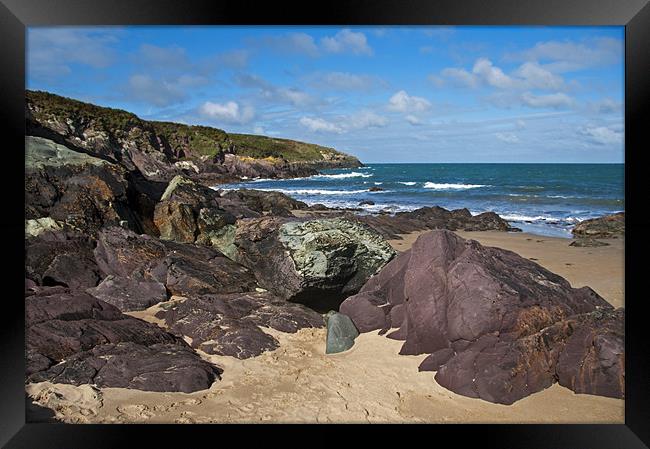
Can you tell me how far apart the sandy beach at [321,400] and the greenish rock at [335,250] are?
1234 mm

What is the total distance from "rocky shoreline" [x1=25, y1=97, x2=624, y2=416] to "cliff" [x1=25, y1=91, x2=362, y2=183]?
1621cm

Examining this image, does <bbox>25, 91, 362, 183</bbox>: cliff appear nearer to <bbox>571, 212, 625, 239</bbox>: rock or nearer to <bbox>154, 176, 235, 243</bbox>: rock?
<bbox>571, 212, 625, 239</bbox>: rock

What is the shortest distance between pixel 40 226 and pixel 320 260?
346 centimetres

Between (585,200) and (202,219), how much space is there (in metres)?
11.8

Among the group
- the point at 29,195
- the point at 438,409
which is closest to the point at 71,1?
the point at 29,195

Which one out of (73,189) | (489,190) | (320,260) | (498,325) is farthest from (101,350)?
(489,190)

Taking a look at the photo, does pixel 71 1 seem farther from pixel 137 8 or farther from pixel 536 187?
pixel 536 187

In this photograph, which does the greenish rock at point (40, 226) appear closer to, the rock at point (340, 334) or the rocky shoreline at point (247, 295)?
the rocky shoreline at point (247, 295)

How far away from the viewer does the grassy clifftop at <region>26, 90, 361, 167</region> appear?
74.7 feet

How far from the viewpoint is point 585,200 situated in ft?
46.5

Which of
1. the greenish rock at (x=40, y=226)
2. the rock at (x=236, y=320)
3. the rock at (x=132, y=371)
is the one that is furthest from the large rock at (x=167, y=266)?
the rock at (x=132, y=371)

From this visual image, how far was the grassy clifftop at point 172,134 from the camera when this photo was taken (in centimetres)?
2278

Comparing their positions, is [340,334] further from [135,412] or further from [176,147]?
[176,147]
